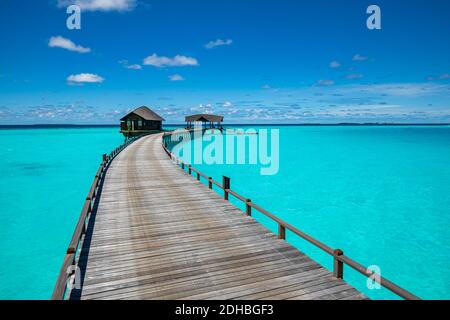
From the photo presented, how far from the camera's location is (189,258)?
7.23m

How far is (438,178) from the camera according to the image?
109ft

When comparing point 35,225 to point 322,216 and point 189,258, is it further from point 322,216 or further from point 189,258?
point 322,216

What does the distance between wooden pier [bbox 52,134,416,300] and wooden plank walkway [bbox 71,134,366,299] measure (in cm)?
2

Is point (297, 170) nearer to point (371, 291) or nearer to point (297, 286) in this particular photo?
point (371, 291)

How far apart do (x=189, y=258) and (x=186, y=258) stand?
0.26ft

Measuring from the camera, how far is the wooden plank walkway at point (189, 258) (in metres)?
5.80

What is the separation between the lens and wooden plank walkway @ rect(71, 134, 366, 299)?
5.80 m

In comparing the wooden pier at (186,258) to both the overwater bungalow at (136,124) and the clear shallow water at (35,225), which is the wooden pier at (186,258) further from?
the overwater bungalow at (136,124)

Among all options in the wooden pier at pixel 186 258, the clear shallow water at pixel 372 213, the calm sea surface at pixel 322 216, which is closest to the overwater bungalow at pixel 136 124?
the calm sea surface at pixel 322 216

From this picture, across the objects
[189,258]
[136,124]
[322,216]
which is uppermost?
[136,124]

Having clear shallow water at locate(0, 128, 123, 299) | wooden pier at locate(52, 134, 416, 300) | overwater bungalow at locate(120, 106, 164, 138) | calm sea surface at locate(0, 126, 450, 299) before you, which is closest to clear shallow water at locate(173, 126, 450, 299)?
calm sea surface at locate(0, 126, 450, 299)

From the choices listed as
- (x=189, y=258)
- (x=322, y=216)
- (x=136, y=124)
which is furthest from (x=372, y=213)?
(x=136, y=124)

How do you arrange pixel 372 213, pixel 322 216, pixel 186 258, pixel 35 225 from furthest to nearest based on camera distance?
pixel 372 213
pixel 322 216
pixel 35 225
pixel 186 258
